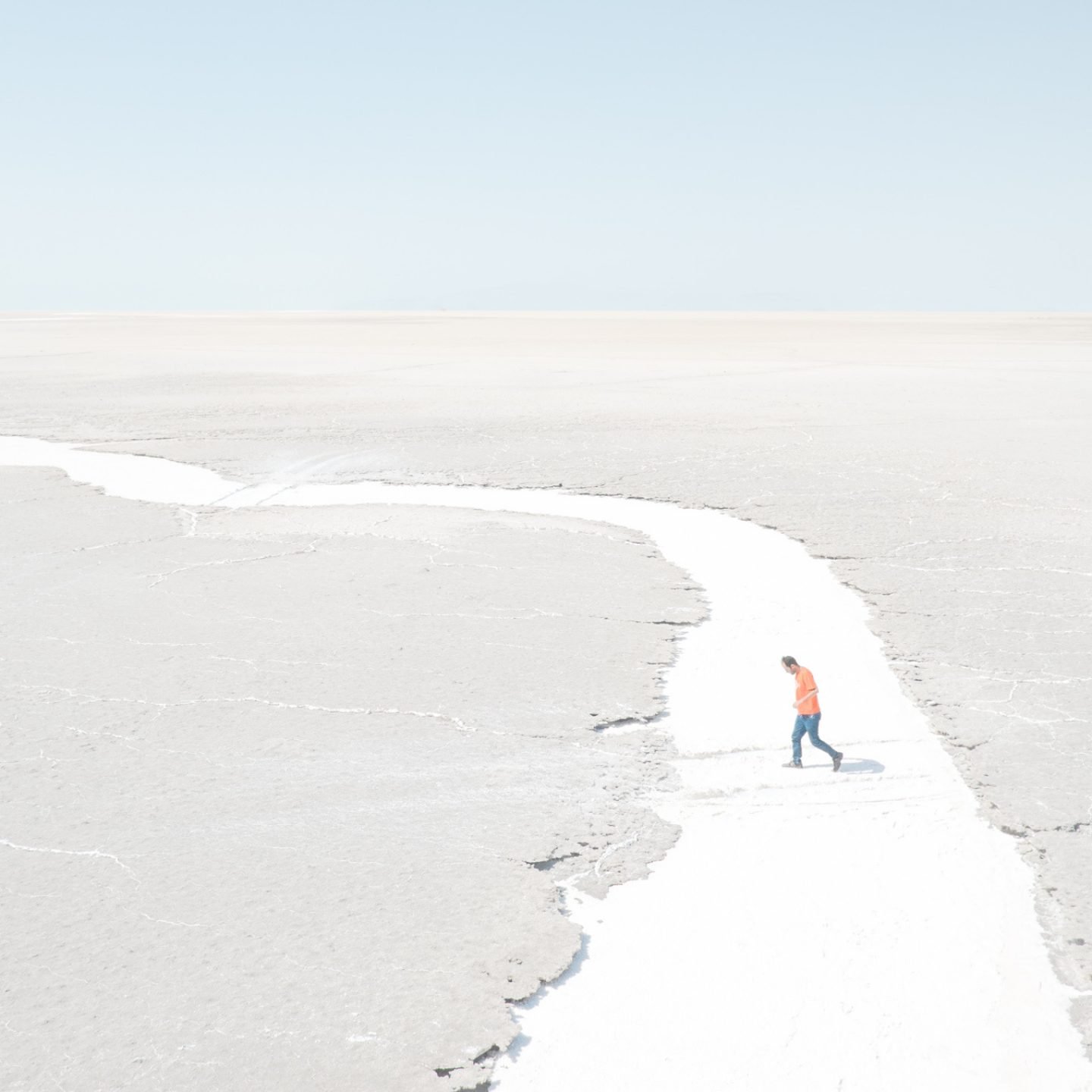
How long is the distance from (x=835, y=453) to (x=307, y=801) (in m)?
11.0

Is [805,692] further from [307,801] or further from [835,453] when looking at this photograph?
[835,453]

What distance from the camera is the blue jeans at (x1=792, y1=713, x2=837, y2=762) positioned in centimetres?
599

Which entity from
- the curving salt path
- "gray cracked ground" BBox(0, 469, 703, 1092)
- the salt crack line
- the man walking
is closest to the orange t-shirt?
the man walking

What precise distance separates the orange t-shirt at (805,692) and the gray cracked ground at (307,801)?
0.71 metres

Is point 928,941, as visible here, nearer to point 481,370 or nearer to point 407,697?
point 407,697

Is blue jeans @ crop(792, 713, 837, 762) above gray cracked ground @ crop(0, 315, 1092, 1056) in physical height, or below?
below

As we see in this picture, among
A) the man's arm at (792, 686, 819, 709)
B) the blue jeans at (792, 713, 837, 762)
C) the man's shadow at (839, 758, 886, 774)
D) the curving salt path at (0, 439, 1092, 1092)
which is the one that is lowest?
the curving salt path at (0, 439, 1092, 1092)

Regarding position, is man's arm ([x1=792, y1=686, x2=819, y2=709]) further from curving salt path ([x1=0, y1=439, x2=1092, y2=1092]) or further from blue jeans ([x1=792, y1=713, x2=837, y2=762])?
curving salt path ([x1=0, y1=439, x2=1092, y2=1092])

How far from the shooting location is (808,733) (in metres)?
6.09

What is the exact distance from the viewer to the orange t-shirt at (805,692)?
19.8 feet

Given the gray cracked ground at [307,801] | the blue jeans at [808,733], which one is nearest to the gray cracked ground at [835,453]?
the blue jeans at [808,733]

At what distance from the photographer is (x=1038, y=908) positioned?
482cm

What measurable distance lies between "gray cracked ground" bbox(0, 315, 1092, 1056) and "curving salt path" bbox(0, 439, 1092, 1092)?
209mm

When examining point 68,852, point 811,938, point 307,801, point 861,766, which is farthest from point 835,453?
point 68,852
